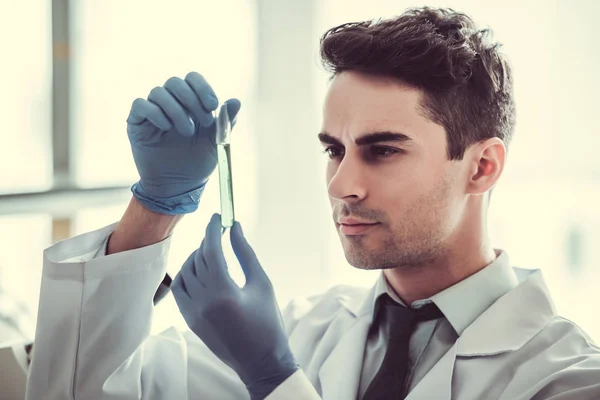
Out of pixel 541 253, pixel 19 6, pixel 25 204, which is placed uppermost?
pixel 19 6

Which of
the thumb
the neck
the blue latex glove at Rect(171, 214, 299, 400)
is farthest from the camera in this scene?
the neck

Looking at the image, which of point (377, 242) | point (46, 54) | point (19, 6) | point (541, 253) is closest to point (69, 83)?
point (46, 54)

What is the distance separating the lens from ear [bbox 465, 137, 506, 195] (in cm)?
149

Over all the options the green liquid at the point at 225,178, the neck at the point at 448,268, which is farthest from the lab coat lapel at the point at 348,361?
the green liquid at the point at 225,178

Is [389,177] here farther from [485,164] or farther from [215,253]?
[215,253]

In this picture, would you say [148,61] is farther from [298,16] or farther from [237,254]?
[237,254]

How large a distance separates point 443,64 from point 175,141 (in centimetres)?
59

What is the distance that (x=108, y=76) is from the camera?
6.97ft

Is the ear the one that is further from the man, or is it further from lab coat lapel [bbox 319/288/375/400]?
lab coat lapel [bbox 319/288/375/400]

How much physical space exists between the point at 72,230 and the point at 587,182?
7.94 feet

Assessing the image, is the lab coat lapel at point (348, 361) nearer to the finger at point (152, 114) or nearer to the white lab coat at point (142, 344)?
the white lab coat at point (142, 344)

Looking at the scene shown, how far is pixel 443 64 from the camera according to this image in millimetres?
1431

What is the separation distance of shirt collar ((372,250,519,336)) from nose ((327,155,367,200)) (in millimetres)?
285

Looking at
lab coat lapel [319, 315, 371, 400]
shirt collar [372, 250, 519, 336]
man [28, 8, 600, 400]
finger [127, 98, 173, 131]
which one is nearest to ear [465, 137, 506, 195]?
man [28, 8, 600, 400]
